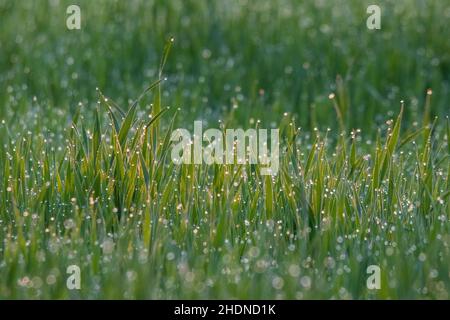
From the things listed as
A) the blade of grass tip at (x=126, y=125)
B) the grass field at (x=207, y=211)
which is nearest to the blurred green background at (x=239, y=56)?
the grass field at (x=207, y=211)

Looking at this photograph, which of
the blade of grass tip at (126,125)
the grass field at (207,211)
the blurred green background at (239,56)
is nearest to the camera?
the grass field at (207,211)

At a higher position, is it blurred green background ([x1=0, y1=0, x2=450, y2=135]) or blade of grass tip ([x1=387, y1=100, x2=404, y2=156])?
blurred green background ([x1=0, y1=0, x2=450, y2=135])

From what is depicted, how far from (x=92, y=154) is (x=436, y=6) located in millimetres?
4520

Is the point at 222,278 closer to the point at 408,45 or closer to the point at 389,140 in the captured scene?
the point at 389,140

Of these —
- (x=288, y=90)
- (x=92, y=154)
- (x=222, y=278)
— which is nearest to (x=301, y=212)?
(x=222, y=278)

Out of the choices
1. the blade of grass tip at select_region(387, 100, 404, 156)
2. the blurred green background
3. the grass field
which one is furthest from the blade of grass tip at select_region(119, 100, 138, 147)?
the blurred green background

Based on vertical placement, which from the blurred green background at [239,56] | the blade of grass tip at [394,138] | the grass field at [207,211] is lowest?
the grass field at [207,211]

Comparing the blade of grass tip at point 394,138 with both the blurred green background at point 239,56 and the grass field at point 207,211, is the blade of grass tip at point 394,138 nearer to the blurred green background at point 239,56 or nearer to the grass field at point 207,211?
the grass field at point 207,211

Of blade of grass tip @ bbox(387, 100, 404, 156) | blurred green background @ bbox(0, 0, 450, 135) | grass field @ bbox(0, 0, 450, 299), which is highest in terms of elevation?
blurred green background @ bbox(0, 0, 450, 135)

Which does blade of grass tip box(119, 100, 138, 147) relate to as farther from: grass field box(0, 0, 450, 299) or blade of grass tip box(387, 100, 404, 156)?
blade of grass tip box(387, 100, 404, 156)

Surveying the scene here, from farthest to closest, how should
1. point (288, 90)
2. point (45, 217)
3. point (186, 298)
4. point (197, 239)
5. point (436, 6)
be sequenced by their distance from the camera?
1. point (436, 6)
2. point (288, 90)
3. point (45, 217)
4. point (197, 239)
5. point (186, 298)

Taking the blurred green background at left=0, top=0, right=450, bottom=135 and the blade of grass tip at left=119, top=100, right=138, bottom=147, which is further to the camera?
the blurred green background at left=0, top=0, right=450, bottom=135

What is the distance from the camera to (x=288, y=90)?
6.46 m

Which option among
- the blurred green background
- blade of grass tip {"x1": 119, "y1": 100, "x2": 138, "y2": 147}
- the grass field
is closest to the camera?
the grass field
